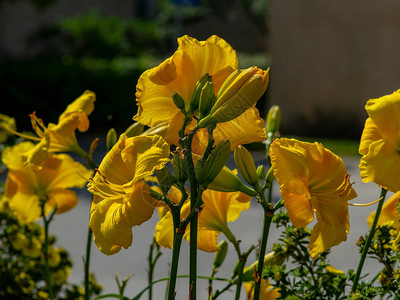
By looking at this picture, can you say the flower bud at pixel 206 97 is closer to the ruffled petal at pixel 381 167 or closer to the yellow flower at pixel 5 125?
the ruffled petal at pixel 381 167

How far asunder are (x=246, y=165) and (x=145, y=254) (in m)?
3.85

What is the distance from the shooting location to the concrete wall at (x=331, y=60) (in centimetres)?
919

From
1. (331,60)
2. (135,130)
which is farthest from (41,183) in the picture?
(331,60)

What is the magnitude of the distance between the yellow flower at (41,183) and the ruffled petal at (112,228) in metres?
0.50

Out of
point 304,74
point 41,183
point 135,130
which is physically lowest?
point 135,130

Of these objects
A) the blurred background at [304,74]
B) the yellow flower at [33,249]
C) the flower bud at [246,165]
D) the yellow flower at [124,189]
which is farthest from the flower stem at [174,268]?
the blurred background at [304,74]

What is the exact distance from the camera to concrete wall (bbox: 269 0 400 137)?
919 cm

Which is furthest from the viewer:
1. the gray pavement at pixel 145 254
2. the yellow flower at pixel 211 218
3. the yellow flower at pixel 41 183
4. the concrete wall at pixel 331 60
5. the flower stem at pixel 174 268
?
the concrete wall at pixel 331 60

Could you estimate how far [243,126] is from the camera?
930mm

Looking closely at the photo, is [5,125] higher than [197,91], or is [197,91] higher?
[5,125]

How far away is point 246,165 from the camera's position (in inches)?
36.1

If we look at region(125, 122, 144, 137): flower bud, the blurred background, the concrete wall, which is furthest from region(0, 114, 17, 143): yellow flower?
the concrete wall

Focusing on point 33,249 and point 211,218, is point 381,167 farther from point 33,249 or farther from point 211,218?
point 33,249

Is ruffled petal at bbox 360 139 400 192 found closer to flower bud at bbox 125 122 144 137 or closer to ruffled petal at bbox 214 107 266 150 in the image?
ruffled petal at bbox 214 107 266 150
